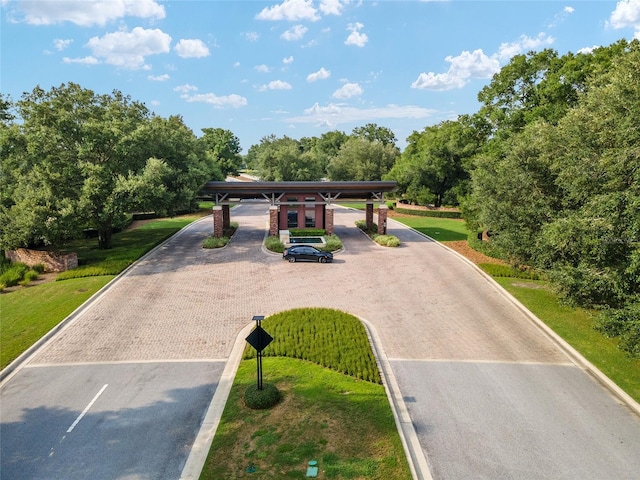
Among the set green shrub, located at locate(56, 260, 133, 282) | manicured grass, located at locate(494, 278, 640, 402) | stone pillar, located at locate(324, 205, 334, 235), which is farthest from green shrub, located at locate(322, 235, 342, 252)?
green shrub, located at locate(56, 260, 133, 282)

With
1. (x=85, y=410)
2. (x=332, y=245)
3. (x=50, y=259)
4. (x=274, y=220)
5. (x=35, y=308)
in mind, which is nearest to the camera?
(x=85, y=410)

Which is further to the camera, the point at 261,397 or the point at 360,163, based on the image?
the point at 360,163

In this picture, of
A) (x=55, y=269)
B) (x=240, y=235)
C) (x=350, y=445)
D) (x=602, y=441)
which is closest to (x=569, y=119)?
(x=602, y=441)

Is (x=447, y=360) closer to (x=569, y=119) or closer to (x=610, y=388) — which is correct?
(x=610, y=388)

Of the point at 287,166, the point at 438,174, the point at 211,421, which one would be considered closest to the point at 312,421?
the point at 211,421

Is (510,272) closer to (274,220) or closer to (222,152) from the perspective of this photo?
(274,220)

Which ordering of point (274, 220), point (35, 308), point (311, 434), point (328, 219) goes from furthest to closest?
point (328, 219), point (274, 220), point (35, 308), point (311, 434)
